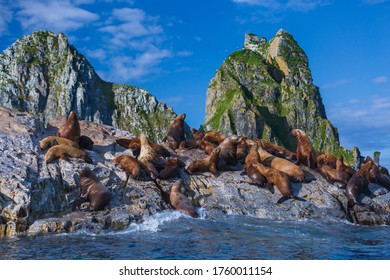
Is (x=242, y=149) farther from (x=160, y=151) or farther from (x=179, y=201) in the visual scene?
(x=179, y=201)

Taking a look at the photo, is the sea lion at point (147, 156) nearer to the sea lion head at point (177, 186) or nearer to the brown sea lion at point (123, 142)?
the brown sea lion at point (123, 142)

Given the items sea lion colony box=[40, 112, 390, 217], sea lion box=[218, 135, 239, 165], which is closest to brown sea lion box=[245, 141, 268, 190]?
sea lion colony box=[40, 112, 390, 217]

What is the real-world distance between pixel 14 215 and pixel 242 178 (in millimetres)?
7044

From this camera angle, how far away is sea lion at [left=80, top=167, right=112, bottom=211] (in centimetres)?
1182

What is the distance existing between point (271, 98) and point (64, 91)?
60374mm

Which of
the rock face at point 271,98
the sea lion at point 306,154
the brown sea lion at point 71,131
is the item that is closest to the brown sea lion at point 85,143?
the brown sea lion at point 71,131

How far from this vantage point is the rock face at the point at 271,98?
421ft

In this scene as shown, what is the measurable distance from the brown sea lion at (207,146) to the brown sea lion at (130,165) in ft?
11.5

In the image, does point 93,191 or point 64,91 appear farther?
point 64,91

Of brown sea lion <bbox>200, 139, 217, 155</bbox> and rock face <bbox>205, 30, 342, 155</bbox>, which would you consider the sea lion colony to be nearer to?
brown sea lion <bbox>200, 139, 217, 155</bbox>

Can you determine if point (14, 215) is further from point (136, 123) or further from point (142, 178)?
point (136, 123)

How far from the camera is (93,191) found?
12.1 metres

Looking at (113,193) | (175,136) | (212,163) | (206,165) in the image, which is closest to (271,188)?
(212,163)

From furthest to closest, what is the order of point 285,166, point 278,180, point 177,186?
point 285,166, point 278,180, point 177,186
